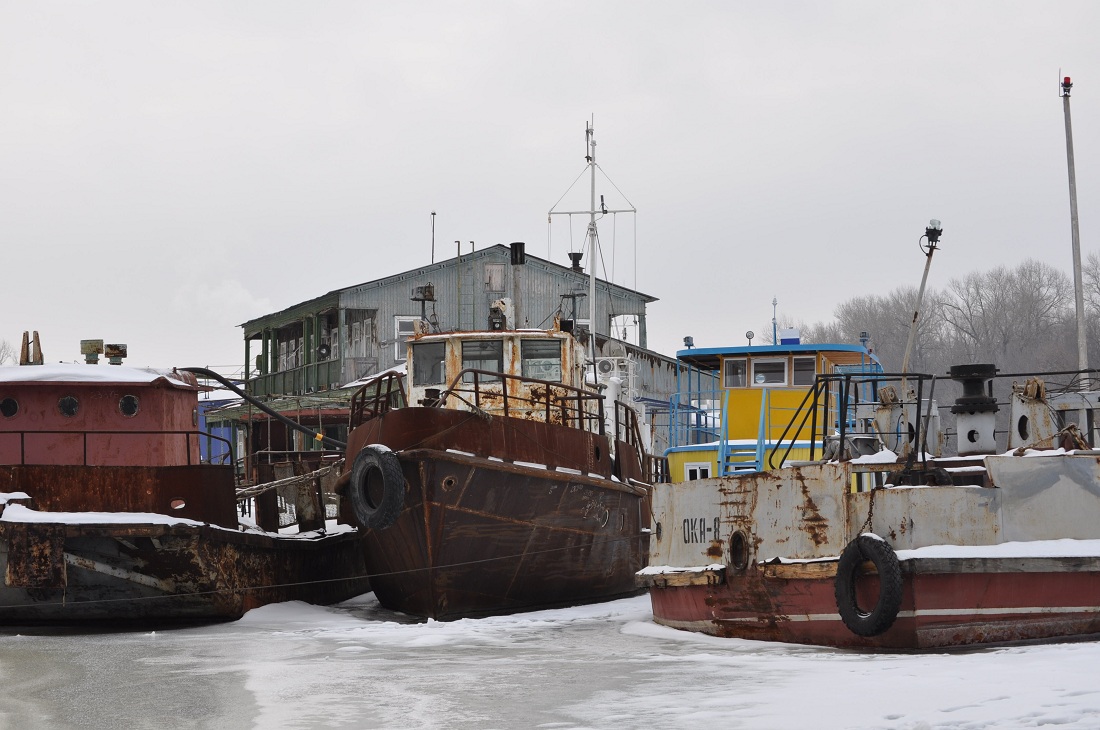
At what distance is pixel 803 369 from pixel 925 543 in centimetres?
764

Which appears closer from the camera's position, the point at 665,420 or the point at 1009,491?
the point at 1009,491

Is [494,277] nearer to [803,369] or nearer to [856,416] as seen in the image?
[803,369]

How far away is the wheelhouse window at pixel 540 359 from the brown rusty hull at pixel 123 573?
4019 mm

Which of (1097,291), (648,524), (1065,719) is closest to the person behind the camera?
(1065,719)

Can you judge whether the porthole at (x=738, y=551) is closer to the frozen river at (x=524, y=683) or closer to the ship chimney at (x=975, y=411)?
the frozen river at (x=524, y=683)

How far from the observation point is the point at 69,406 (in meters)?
15.1

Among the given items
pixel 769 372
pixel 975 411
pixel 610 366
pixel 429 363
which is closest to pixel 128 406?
pixel 429 363

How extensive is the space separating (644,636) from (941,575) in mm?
3264

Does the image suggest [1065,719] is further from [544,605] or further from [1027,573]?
[544,605]

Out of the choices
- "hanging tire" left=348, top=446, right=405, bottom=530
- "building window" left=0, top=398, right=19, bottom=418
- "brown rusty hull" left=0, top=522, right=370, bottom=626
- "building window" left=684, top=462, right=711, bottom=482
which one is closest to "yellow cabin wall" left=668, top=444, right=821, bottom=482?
"building window" left=684, top=462, right=711, bottom=482

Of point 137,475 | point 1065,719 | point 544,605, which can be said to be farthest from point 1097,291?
point 1065,719

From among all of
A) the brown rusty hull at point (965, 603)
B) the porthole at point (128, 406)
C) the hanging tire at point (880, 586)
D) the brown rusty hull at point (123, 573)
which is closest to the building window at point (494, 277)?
the porthole at point (128, 406)

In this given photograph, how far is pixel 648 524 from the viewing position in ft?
58.4

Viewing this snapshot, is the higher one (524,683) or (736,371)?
(736,371)
